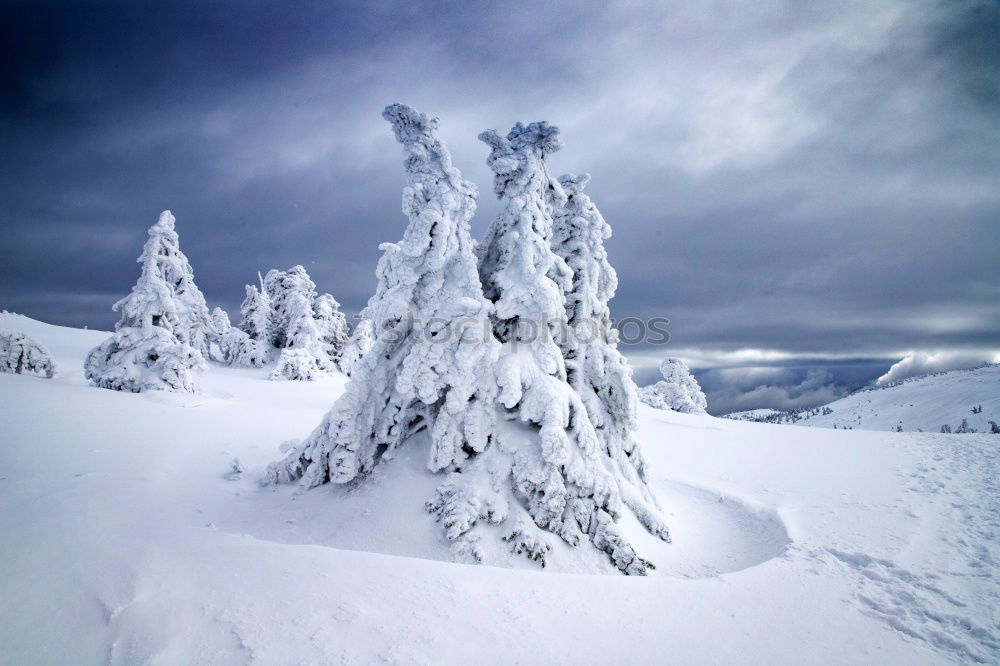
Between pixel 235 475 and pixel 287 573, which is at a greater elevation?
pixel 287 573

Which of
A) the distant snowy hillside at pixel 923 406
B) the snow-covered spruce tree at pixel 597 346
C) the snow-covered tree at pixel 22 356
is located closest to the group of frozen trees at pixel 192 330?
the snow-covered tree at pixel 22 356

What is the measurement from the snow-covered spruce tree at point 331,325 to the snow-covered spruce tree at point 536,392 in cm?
3267

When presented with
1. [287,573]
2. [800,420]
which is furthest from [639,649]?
[800,420]

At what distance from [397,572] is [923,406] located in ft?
555

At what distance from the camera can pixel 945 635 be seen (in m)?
5.45

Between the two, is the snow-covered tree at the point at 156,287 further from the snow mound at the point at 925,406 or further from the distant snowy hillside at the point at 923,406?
the snow mound at the point at 925,406

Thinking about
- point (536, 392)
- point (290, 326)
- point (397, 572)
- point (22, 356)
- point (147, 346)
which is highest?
point (290, 326)

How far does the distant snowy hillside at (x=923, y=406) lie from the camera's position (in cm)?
9928

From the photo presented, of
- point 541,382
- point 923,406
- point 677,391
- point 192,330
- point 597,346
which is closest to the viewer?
point 541,382

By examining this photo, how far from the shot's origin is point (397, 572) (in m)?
5.31

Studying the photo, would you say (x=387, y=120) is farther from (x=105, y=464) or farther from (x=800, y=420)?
(x=800, y=420)

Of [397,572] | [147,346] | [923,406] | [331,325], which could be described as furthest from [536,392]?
[923,406]

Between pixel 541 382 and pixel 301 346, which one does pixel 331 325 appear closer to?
pixel 301 346

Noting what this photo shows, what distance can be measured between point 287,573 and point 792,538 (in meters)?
10.9
